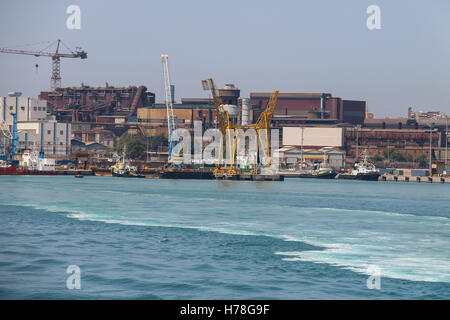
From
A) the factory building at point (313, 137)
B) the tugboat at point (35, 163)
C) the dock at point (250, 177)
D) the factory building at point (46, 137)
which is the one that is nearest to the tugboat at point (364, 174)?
the dock at point (250, 177)

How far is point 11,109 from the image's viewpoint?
5896 inches

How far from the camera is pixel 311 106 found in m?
174

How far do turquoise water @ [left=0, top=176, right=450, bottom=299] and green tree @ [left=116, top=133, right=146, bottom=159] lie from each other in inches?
3900

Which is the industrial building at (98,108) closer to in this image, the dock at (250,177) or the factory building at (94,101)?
the factory building at (94,101)

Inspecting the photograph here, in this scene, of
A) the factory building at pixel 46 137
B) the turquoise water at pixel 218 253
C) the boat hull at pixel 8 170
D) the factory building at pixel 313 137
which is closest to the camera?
the turquoise water at pixel 218 253

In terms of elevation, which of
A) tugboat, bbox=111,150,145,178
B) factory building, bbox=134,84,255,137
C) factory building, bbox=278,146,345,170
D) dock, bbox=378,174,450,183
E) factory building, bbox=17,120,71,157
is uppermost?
factory building, bbox=134,84,255,137

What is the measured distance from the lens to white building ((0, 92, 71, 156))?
138750 mm

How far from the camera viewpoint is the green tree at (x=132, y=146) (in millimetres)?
145125

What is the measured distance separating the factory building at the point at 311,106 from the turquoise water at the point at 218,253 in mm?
125916

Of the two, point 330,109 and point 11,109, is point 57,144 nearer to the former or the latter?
point 11,109

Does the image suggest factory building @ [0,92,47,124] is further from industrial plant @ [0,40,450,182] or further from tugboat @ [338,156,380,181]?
tugboat @ [338,156,380,181]

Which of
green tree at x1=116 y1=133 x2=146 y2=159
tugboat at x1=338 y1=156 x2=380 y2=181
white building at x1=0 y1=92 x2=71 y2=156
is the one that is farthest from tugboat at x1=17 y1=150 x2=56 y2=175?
tugboat at x1=338 y1=156 x2=380 y2=181

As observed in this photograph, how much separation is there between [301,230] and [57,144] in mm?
114743
